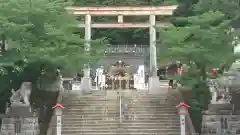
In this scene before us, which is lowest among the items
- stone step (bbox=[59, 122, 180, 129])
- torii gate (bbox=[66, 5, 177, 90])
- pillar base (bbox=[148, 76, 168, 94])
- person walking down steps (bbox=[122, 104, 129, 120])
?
stone step (bbox=[59, 122, 180, 129])

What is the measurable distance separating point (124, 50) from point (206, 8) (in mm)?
11798

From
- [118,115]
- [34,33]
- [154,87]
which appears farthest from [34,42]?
[154,87]

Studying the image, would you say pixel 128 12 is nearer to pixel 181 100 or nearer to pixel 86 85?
pixel 86 85

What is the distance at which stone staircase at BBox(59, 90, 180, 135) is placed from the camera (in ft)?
56.5

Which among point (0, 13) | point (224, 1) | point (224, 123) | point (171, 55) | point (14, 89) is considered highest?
point (224, 1)

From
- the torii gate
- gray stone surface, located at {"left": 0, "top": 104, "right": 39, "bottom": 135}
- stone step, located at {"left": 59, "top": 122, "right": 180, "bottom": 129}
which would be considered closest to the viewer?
gray stone surface, located at {"left": 0, "top": 104, "right": 39, "bottom": 135}

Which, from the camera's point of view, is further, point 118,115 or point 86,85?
point 86,85

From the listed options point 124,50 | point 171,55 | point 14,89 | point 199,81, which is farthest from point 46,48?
point 124,50

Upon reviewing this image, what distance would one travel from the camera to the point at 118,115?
18.3 metres

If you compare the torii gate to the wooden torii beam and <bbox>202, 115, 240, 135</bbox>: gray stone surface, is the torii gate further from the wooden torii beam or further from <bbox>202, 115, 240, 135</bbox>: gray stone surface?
<bbox>202, 115, 240, 135</bbox>: gray stone surface

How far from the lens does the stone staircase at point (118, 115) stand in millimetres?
17234

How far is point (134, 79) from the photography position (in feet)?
83.0

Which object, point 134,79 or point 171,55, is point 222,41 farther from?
point 134,79

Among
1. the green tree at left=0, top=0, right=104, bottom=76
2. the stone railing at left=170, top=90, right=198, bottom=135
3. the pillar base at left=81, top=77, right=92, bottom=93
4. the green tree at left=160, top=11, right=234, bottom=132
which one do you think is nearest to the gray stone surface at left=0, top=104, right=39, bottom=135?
the green tree at left=0, top=0, right=104, bottom=76
